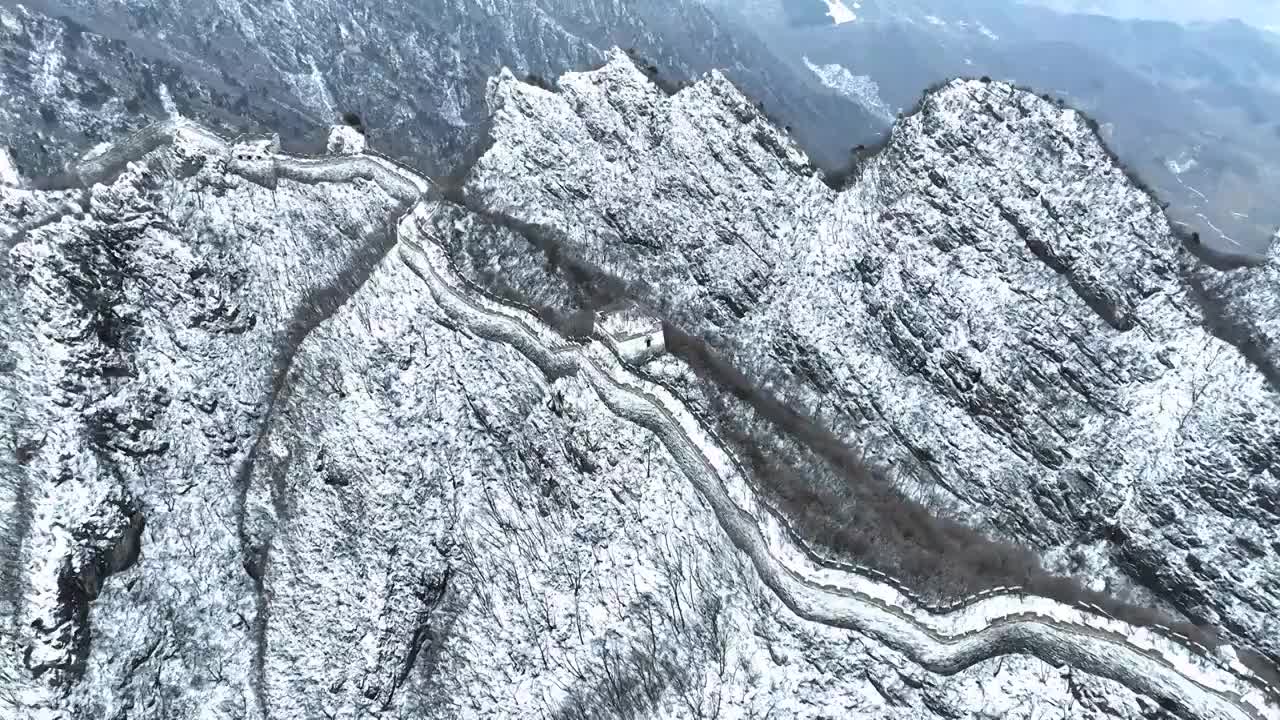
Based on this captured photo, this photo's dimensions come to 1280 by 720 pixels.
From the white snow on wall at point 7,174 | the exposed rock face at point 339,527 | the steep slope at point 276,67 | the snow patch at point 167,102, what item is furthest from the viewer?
the snow patch at point 167,102

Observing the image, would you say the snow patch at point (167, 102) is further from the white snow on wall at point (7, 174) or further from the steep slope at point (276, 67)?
the white snow on wall at point (7, 174)

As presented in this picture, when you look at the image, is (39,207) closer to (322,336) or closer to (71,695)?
(322,336)

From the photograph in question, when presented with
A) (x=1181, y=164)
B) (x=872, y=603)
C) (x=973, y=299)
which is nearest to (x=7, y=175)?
(x=872, y=603)

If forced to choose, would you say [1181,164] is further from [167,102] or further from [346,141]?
[167,102]

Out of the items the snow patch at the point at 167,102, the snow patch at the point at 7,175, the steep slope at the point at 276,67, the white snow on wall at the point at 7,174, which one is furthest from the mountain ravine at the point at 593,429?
the snow patch at the point at 167,102

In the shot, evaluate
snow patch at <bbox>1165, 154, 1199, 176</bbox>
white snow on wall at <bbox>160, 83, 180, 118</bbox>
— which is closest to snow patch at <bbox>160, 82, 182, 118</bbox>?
white snow on wall at <bbox>160, 83, 180, 118</bbox>

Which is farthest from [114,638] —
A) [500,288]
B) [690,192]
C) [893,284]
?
[893,284]
